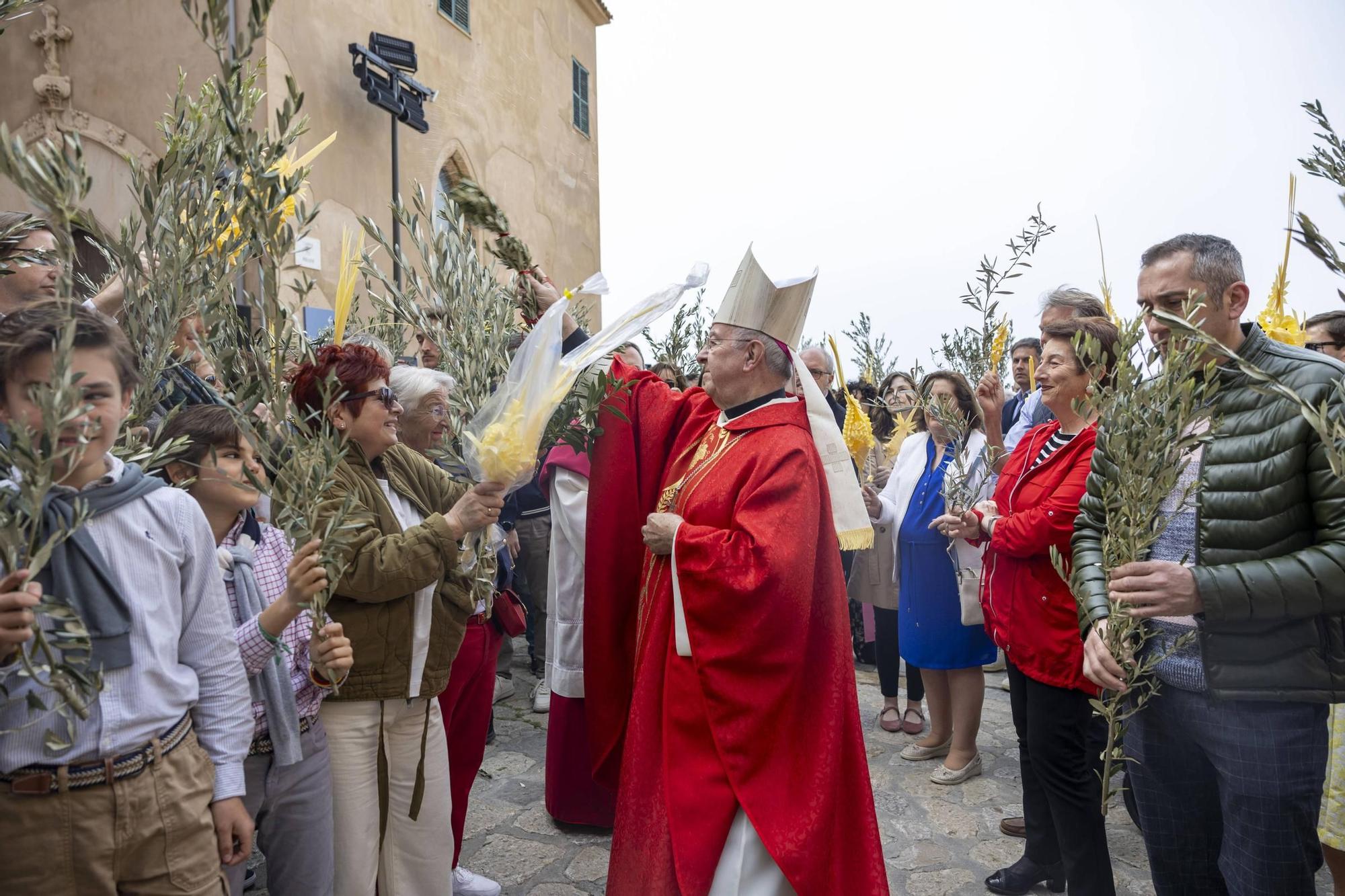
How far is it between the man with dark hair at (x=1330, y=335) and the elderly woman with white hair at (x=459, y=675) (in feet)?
12.6

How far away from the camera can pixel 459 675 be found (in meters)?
3.31

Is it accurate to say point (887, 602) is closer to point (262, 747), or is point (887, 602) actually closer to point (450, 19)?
point (262, 747)

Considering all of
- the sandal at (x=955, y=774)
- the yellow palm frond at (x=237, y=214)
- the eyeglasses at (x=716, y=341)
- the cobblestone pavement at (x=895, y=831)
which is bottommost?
the cobblestone pavement at (x=895, y=831)

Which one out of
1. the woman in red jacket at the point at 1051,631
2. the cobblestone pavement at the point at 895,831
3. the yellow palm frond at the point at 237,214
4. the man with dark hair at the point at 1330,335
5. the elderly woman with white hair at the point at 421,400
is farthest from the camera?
the man with dark hair at the point at 1330,335

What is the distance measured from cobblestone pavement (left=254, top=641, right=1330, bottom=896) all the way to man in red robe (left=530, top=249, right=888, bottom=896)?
794 millimetres

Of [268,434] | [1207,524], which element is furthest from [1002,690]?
[268,434]

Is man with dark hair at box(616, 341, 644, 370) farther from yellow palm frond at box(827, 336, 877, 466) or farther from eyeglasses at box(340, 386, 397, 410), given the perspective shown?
eyeglasses at box(340, 386, 397, 410)

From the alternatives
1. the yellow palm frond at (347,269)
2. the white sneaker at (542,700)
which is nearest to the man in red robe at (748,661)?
the yellow palm frond at (347,269)

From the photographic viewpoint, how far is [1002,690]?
6.28m

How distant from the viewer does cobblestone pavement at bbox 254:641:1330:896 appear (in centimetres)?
364

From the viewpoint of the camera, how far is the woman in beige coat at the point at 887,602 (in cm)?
541

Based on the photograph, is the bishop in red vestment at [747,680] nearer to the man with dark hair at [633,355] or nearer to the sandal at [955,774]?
the sandal at [955,774]

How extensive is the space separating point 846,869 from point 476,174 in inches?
488

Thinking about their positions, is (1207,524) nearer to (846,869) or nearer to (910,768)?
(846,869)
